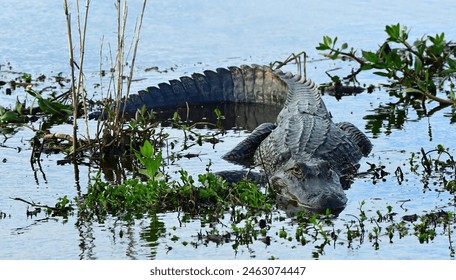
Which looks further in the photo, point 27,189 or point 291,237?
point 27,189

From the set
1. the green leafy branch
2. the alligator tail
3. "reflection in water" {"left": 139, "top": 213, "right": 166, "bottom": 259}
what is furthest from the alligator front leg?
"reflection in water" {"left": 139, "top": 213, "right": 166, "bottom": 259}

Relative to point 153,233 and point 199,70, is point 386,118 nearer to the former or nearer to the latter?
point 199,70

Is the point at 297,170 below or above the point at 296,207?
above

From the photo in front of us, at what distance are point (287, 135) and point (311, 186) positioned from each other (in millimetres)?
1350

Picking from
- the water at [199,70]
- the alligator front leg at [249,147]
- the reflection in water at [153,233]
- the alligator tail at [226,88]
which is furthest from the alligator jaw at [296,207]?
the alligator tail at [226,88]

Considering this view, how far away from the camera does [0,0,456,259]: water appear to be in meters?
7.41

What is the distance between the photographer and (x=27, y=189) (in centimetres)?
897

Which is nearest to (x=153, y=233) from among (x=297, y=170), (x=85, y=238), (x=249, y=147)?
(x=85, y=238)

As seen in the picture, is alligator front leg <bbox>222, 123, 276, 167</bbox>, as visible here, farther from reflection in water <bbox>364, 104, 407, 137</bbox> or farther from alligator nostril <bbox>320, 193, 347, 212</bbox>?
alligator nostril <bbox>320, 193, 347, 212</bbox>

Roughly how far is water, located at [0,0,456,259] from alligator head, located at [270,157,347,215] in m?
0.16

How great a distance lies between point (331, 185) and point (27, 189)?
97.3 inches

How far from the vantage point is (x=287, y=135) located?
9953mm

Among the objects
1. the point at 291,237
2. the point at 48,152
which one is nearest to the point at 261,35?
the point at 48,152

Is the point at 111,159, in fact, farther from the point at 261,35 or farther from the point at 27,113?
the point at 261,35
